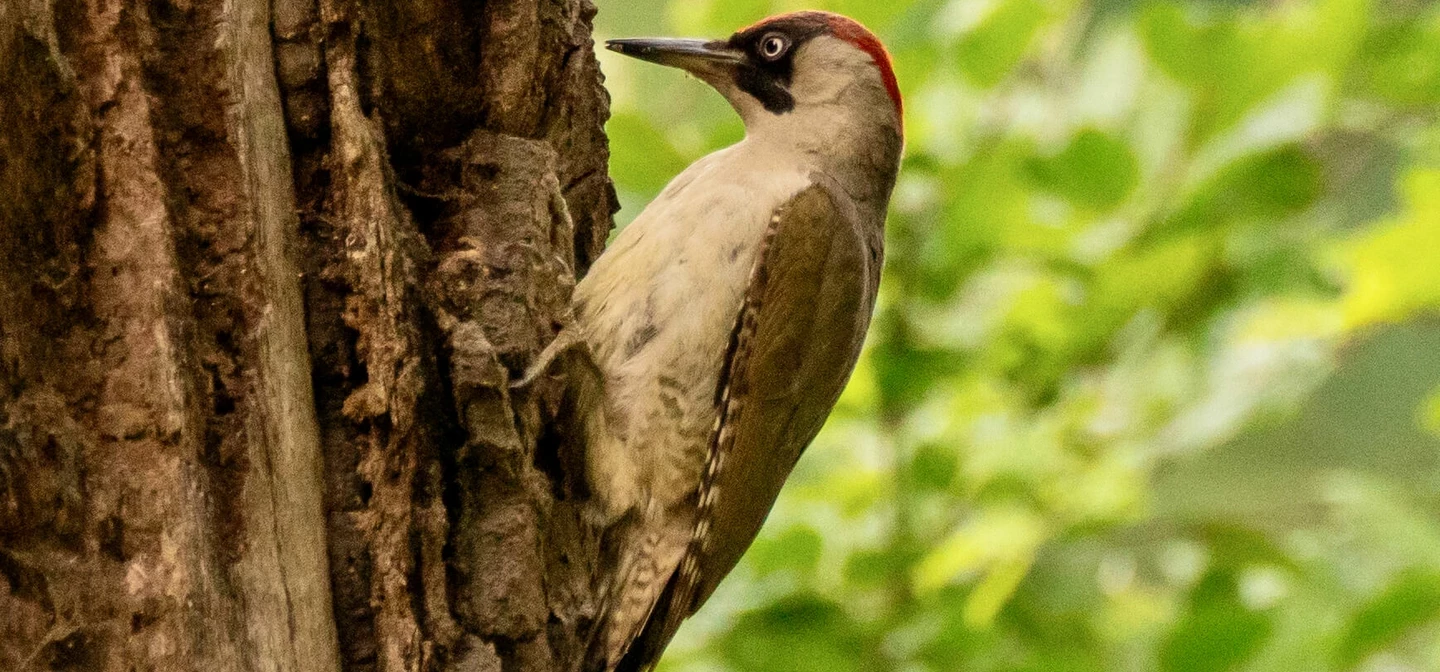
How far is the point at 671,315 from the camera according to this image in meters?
2.57

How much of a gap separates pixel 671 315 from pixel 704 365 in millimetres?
117

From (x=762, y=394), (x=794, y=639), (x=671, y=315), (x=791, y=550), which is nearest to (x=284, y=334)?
(x=671, y=315)

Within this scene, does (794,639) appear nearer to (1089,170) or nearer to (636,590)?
(636,590)

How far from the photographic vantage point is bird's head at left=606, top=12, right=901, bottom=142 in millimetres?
2963

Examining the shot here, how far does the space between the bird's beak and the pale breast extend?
16.0 inches

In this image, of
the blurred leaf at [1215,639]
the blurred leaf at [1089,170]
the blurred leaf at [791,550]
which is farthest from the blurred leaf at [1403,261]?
the blurred leaf at [791,550]

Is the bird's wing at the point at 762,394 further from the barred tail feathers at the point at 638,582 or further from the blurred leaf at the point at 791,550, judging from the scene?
the blurred leaf at the point at 791,550

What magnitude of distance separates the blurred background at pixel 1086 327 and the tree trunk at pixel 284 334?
0.97m

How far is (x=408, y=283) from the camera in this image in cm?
188

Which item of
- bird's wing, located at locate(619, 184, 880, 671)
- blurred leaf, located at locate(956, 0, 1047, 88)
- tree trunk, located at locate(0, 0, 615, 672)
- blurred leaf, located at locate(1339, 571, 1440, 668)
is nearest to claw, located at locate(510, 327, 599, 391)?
tree trunk, located at locate(0, 0, 615, 672)

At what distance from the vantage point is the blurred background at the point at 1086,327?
9.92 ft

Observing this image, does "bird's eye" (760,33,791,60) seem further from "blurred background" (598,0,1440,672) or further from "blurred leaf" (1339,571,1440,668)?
"blurred leaf" (1339,571,1440,668)

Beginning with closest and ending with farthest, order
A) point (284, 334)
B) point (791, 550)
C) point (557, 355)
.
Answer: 1. point (284, 334)
2. point (557, 355)
3. point (791, 550)

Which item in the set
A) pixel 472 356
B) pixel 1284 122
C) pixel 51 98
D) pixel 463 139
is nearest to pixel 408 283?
pixel 472 356
